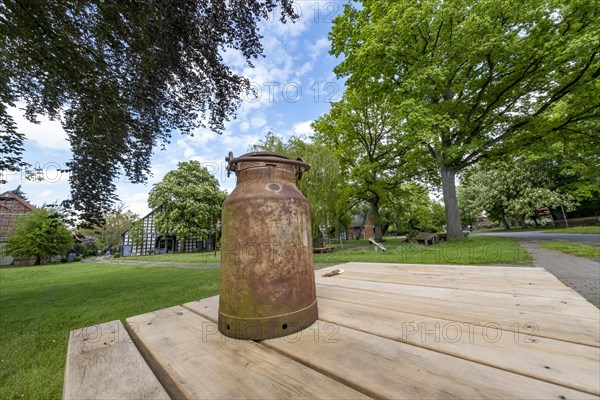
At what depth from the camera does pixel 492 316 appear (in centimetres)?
117

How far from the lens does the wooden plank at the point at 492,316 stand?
95cm

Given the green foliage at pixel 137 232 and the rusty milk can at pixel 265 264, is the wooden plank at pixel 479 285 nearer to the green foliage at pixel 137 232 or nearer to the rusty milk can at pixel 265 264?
the rusty milk can at pixel 265 264

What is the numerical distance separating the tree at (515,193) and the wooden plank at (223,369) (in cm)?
2933

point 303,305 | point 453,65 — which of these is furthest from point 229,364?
point 453,65

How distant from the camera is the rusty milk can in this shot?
1.10 m

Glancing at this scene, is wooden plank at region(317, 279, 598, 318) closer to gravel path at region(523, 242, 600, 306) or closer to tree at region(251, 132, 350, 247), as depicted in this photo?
gravel path at region(523, 242, 600, 306)

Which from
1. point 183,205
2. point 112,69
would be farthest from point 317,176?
point 183,205

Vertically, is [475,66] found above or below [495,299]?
above

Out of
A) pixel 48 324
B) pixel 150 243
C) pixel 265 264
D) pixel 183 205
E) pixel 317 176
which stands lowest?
pixel 48 324

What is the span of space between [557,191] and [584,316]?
38.4 metres

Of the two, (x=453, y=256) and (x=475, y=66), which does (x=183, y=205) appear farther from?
(x=475, y=66)

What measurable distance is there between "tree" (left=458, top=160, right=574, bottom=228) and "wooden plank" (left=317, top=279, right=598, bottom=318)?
28.0 metres

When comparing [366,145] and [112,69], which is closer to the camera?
[112,69]

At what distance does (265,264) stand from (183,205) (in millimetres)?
29074
